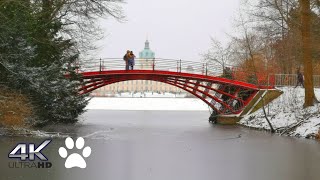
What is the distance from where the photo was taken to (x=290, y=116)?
2514 centimetres

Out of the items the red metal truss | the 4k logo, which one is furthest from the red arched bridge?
the 4k logo

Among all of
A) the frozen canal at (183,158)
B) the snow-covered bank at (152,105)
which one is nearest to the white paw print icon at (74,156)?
the frozen canal at (183,158)

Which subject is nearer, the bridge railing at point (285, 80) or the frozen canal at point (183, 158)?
the frozen canal at point (183, 158)

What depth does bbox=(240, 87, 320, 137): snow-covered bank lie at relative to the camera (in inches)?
885

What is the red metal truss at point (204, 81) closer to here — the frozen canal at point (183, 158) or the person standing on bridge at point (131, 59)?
the person standing on bridge at point (131, 59)

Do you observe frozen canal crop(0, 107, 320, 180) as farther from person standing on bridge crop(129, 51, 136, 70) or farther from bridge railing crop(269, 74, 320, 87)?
bridge railing crop(269, 74, 320, 87)

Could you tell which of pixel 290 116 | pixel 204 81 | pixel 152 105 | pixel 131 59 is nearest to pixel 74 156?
pixel 290 116

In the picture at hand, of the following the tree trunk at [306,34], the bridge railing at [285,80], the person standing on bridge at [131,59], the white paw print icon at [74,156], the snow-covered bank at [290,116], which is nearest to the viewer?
the white paw print icon at [74,156]

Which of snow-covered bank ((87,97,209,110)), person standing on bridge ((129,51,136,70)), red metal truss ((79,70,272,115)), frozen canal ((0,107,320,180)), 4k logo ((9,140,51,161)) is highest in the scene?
person standing on bridge ((129,51,136,70))

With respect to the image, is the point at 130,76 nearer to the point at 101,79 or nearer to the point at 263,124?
the point at 101,79

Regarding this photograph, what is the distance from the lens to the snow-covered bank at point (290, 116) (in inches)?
885

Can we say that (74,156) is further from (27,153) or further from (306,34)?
Answer: (306,34)

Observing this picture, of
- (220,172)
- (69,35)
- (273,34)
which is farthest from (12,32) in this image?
(273,34)

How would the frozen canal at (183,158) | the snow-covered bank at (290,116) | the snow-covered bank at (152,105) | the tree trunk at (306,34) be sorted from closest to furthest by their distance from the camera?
the frozen canal at (183,158) → the snow-covered bank at (290,116) → the tree trunk at (306,34) → the snow-covered bank at (152,105)
